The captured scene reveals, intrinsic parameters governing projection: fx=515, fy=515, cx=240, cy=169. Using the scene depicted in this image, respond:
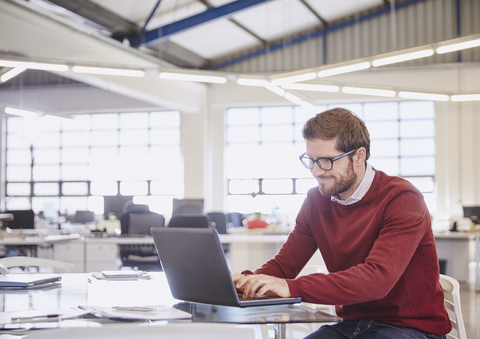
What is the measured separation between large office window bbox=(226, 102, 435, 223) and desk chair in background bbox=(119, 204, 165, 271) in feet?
18.6

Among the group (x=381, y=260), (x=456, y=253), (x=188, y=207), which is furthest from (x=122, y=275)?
(x=456, y=253)

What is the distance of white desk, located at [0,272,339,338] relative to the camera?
54.0 inches

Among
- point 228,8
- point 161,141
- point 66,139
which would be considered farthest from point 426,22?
point 66,139

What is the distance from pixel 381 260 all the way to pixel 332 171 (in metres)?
0.34

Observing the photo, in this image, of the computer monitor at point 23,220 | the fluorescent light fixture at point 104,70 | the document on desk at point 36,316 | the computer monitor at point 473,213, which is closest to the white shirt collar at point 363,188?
the document on desk at point 36,316

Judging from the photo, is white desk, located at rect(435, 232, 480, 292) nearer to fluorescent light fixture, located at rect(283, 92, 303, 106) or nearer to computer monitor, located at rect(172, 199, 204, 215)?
fluorescent light fixture, located at rect(283, 92, 303, 106)

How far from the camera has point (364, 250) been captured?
1695mm

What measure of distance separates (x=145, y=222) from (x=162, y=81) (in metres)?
5.29

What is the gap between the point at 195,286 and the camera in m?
1.58

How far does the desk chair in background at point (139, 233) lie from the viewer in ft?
19.4

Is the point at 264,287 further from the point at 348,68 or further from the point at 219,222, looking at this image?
the point at 219,222

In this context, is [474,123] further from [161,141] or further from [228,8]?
[161,141]

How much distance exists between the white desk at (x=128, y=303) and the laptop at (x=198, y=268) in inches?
1.3

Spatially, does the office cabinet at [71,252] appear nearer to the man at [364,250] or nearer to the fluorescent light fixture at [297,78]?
the fluorescent light fixture at [297,78]
